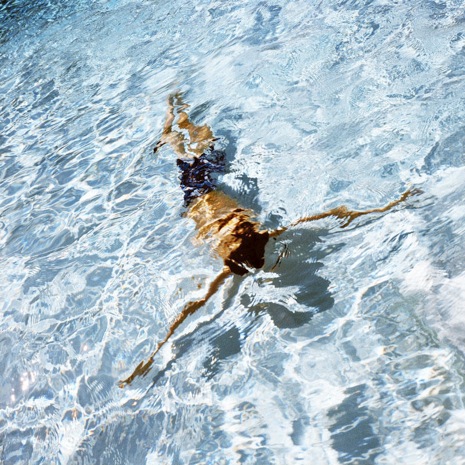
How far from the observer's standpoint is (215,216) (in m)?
2.65

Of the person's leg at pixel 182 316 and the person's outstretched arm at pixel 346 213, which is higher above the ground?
the person's leg at pixel 182 316

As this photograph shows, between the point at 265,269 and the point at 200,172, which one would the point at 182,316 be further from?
the point at 200,172

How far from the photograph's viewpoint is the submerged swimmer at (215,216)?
233cm

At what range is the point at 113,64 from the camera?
4.63 m

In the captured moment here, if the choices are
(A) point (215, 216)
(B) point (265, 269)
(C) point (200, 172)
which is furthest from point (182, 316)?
(C) point (200, 172)

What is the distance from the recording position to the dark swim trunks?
2854 mm

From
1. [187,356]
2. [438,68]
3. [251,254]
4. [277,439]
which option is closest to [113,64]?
[438,68]

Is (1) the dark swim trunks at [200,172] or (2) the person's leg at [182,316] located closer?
(2) the person's leg at [182,316]

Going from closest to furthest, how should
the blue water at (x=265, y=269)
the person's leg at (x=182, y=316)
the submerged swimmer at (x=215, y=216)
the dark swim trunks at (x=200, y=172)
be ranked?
the blue water at (x=265, y=269) < the person's leg at (x=182, y=316) < the submerged swimmer at (x=215, y=216) < the dark swim trunks at (x=200, y=172)

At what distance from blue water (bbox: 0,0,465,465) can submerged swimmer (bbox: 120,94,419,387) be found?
0.05 m

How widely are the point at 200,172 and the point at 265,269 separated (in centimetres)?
87

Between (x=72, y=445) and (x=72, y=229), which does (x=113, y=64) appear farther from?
(x=72, y=445)

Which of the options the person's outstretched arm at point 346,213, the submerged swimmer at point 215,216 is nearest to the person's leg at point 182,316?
the submerged swimmer at point 215,216

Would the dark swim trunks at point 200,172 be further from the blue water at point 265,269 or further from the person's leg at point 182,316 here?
the person's leg at point 182,316
